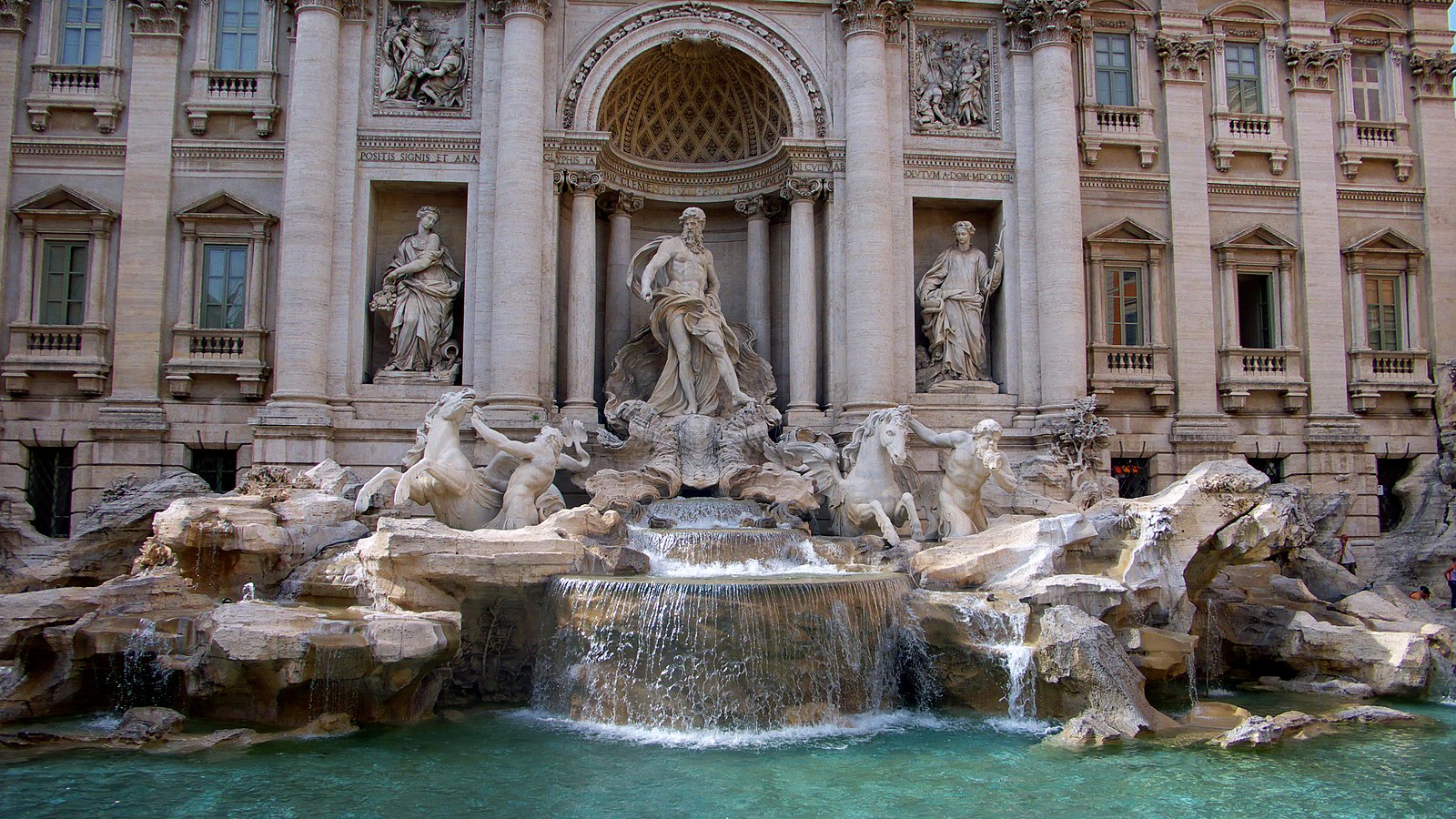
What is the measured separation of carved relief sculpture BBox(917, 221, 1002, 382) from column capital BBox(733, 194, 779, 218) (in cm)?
311

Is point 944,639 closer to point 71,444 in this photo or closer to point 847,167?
point 847,167

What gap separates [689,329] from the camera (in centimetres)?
1716

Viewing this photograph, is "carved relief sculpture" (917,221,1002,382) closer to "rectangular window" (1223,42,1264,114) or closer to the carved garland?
the carved garland

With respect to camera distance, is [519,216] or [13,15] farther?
[13,15]

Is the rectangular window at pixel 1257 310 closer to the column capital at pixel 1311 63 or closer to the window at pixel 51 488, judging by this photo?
the column capital at pixel 1311 63

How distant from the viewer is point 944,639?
450 inches

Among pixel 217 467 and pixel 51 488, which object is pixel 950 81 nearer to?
pixel 217 467

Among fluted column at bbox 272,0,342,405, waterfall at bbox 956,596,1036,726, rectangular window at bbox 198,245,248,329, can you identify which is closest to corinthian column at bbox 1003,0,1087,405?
waterfall at bbox 956,596,1036,726

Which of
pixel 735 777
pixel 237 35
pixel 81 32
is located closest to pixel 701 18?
pixel 237 35

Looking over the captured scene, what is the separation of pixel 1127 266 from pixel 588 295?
396 inches

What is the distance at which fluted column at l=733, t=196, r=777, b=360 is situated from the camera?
19203 mm

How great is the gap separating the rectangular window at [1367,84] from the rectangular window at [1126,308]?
601cm

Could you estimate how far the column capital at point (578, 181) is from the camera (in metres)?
17.6

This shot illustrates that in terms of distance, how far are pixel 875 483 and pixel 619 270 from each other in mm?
7176
